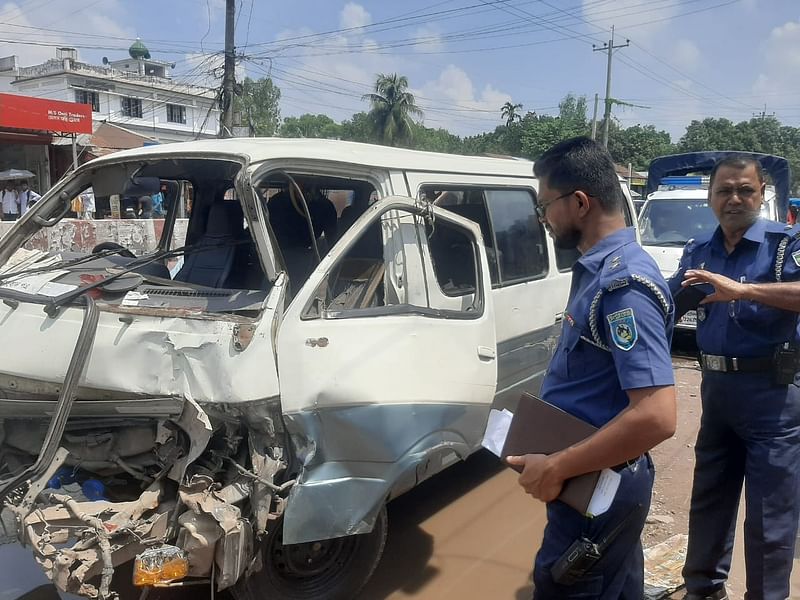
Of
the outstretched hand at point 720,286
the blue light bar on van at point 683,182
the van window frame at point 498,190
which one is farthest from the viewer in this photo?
the blue light bar on van at point 683,182

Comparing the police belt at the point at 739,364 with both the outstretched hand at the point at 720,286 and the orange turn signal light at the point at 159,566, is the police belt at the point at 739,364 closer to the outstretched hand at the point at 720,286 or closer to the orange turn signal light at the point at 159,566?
the outstretched hand at the point at 720,286

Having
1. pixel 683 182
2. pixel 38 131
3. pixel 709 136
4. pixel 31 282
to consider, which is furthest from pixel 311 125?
pixel 31 282

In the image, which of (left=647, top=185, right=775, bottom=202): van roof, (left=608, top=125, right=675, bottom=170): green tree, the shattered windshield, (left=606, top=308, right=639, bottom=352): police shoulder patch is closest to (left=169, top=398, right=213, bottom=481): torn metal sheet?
the shattered windshield

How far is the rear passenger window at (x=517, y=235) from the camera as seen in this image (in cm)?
391

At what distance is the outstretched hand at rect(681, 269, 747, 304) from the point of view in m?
2.41

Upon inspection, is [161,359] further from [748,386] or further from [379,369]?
[748,386]

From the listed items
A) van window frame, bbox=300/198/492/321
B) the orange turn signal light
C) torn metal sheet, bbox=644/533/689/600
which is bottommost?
torn metal sheet, bbox=644/533/689/600

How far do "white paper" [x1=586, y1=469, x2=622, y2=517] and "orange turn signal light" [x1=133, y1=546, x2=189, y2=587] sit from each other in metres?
1.38

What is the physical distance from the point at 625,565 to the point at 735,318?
128 centimetres

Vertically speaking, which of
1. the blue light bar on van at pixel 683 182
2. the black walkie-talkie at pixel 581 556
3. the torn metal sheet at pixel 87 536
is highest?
the blue light bar on van at pixel 683 182

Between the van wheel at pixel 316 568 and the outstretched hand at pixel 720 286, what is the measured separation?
1577mm

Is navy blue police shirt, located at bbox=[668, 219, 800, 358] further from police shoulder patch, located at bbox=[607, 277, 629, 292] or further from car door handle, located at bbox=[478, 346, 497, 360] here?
police shoulder patch, located at bbox=[607, 277, 629, 292]

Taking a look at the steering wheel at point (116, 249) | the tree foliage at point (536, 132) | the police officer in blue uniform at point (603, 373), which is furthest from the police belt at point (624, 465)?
the tree foliage at point (536, 132)

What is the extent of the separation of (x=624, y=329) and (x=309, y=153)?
180 centimetres
